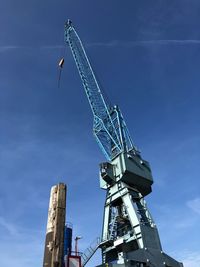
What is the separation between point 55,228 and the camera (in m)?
5.55

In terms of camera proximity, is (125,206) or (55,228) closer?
(55,228)

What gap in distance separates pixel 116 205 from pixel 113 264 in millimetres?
12104

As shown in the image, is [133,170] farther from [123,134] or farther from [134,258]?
[134,258]

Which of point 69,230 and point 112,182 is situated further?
point 69,230

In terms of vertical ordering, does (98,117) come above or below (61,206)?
above

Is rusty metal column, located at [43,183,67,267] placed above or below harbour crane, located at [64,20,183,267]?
below

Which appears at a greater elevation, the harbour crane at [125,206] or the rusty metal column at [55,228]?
the harbour crane at [125,206]

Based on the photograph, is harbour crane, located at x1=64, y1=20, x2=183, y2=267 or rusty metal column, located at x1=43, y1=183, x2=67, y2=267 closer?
rusty metal column, located at x1=43, y1=183, x2=67, y2=267

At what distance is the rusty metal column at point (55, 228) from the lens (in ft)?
17.3

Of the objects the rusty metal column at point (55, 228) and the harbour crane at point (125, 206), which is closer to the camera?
the rusty metal column at point (55, 228)

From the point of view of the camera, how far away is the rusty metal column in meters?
5.27

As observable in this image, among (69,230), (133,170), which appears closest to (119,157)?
(133,170)

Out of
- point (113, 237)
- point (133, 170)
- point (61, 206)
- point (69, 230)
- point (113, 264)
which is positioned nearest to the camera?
point (61, 206)

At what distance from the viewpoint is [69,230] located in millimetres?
51750
